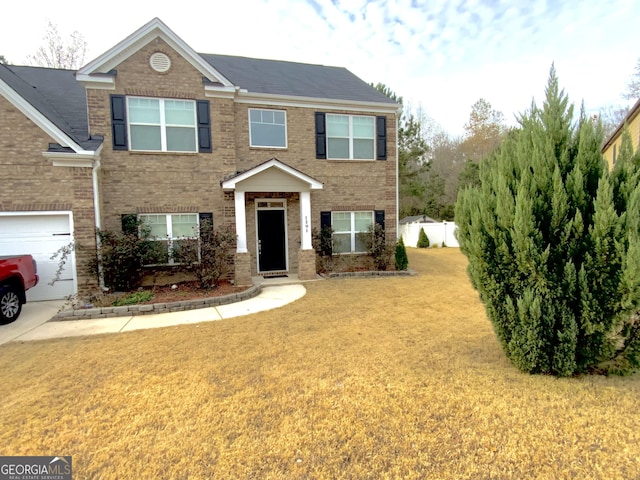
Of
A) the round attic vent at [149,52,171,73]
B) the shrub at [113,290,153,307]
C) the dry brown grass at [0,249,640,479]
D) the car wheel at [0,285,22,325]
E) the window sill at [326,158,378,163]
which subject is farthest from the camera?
the window sill at [326,158,378,163]

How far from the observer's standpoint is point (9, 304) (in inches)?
254

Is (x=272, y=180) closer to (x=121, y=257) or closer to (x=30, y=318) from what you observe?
(x=121, y=257)

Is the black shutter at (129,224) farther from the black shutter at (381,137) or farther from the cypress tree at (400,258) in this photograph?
the cypress tree at (400,258)

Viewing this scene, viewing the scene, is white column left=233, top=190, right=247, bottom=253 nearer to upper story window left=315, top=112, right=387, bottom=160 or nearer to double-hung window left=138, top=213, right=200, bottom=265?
double-hung window left=138, top=213, right=200, bottom=265

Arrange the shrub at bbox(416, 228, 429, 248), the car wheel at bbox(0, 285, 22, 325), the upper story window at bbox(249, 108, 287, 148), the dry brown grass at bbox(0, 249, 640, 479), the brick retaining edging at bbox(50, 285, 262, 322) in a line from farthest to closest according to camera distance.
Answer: the shrub at bbox(416, 228, 429, 248) < the upper story window at bbox(249, 108, 287, 148) < the brick retaining edging at bbox(50, 285, 262, 322) < the car wheel at bbox(0, 285, 22, 325) < the dry brown grass at bbox(0, 249, 640, 479)

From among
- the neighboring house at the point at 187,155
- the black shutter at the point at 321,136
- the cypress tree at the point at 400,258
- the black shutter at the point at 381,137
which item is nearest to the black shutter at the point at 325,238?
the neighboring house at the point at 187,155

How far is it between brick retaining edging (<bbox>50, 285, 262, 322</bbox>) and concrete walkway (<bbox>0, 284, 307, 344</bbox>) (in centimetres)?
17

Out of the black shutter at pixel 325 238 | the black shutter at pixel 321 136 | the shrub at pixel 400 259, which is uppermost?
the black shutter at pixel 321 136

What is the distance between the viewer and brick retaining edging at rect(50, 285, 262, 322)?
6.78m

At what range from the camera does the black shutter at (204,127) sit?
9.95 meters

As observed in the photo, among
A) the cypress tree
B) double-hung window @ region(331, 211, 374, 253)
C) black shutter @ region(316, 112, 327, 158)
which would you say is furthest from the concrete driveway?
the cypress tree

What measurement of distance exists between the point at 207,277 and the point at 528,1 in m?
10.3

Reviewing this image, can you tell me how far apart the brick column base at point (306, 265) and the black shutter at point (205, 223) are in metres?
2.82

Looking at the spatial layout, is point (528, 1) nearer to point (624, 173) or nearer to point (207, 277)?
point (624, 173)
